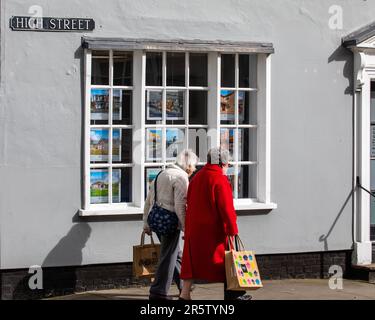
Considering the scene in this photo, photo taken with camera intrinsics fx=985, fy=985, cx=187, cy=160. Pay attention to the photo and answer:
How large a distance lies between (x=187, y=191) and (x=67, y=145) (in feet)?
6.29

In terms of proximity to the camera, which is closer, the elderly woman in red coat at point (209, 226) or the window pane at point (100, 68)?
the elderly woman in red coat at point (209, 226)

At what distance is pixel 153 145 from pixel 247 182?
1.47 m

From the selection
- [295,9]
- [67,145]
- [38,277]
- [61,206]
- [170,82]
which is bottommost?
[38,277]

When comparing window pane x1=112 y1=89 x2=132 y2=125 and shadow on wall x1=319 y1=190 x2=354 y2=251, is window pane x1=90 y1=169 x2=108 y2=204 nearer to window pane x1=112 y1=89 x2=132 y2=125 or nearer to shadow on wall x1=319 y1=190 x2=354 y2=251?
window pane x1=112 y1=89 x2=132 y2=125

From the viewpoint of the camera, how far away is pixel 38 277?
1181 centimetres

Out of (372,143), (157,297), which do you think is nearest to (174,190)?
(157,297)

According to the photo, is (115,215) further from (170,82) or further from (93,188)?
(170,82)

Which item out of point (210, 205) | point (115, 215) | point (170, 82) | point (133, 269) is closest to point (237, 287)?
point (210, 205)

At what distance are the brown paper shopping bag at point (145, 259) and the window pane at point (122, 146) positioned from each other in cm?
140

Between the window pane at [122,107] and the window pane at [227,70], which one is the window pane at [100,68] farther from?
the window pane at [227,70]

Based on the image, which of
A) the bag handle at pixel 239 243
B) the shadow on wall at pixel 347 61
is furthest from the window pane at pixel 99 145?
the shadow on wall at pixel 347 61

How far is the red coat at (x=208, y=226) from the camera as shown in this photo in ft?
34.3

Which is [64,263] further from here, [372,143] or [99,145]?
[372,143]

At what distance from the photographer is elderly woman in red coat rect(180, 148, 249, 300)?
1044 centimetres
